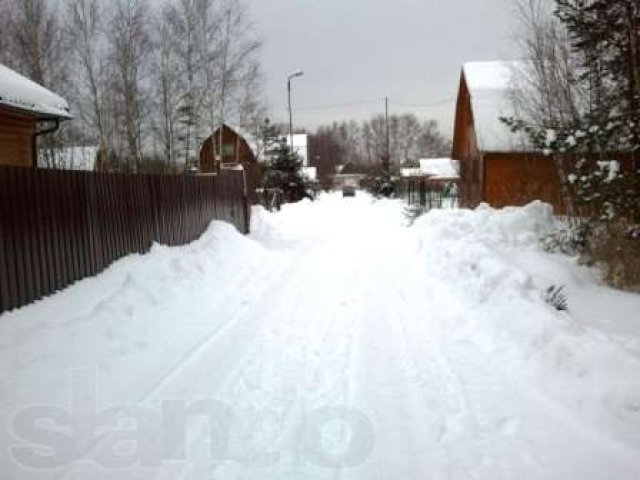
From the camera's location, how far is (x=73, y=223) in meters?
7.98

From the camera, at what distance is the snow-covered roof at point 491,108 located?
24438 millimetres

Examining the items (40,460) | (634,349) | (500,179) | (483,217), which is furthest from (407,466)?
(500,179)

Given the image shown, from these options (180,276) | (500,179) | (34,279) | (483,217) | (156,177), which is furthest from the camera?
(500,179)

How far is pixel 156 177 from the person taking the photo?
1129 centimetres

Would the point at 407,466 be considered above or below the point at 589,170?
below

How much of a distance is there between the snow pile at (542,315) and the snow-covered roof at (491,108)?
12.3 m

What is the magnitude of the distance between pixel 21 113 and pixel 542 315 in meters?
10.5

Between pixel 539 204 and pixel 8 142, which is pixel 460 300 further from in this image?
pixel 8 142

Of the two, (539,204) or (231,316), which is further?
(539,204)

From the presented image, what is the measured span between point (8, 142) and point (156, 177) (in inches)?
139

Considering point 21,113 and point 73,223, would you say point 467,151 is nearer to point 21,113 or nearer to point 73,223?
point 21,113

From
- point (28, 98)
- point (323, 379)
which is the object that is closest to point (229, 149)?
point (28, 98)

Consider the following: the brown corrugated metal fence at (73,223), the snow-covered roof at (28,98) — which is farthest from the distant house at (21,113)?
the brown corrugated metal fence at (73,223)

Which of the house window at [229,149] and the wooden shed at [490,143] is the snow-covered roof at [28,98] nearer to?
the wooden shed at [490,143]
